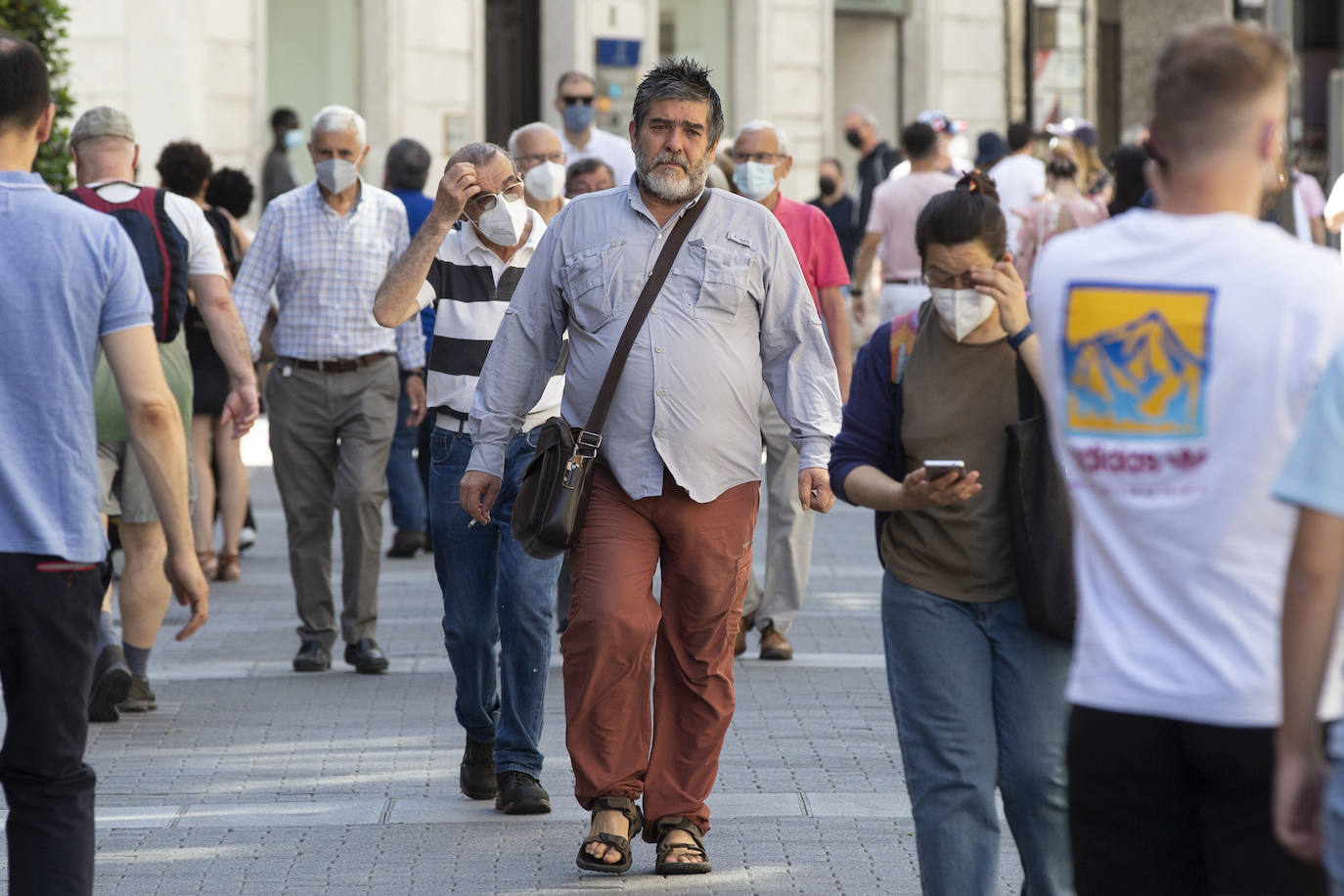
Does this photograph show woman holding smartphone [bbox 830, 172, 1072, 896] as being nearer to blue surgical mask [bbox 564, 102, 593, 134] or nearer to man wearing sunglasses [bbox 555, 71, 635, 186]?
man wearing sunglasses [bbox 555, 71, 635, 186]

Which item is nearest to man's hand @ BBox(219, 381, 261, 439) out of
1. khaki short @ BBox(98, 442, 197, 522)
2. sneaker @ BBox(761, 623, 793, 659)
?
khaki short @ BBox(98, 442, 197, 522)

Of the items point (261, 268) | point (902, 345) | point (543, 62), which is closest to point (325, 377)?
point (261, 268)

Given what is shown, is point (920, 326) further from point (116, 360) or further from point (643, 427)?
point (116, 360)

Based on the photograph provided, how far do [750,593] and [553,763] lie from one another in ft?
7.54

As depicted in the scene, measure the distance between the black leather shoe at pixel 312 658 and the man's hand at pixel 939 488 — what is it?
477cm

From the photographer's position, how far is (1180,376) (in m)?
2.95

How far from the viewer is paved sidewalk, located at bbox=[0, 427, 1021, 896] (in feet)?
18.1

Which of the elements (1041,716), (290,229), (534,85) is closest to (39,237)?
(1041,716)

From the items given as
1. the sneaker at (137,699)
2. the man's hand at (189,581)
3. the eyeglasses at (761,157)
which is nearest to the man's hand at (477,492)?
the man's hand at (189,581)

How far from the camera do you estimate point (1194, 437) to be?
2.95m

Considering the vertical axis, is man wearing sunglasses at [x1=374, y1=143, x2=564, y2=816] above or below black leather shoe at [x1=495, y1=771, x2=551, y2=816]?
above

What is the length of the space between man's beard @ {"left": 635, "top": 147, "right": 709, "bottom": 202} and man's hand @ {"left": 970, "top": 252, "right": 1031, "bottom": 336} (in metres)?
1.37

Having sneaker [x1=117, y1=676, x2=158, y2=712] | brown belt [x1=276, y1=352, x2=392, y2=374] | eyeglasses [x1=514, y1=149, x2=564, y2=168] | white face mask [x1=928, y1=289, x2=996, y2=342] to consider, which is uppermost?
eyeglasses [x1=514, y1=149, x2=564, y2=168]

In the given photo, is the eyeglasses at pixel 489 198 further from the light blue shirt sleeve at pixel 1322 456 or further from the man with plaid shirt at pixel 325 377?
the light blue shirt sleeve at pixel 1322 456
